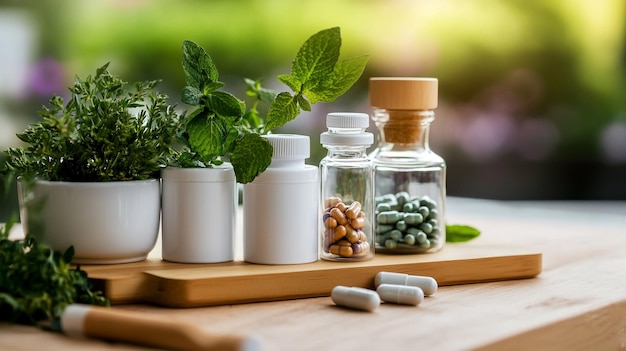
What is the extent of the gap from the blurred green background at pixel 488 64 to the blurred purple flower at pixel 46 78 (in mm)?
254

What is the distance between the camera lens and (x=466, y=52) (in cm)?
280

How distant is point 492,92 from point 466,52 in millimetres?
148

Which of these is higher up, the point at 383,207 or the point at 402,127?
the point at 402,127

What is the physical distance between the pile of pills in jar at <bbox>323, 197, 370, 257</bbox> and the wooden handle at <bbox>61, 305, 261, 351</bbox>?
35cm

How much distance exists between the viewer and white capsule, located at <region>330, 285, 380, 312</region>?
1000 millimetres

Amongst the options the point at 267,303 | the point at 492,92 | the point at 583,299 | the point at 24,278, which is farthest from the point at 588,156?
the point at 24,278

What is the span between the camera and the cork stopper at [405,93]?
1222 millimetres

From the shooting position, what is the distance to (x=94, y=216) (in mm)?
1052

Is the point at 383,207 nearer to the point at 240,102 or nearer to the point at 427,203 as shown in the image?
the point at 427,203

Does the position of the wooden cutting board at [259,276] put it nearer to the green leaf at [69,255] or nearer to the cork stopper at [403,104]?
the green leaf at [69,255]

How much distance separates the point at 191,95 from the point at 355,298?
1.06ft

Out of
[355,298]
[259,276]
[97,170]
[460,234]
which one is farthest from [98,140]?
[460,234]

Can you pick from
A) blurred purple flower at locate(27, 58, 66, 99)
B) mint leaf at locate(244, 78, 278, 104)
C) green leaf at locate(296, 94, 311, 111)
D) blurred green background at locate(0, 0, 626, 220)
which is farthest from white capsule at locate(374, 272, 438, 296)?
blurred purple flower at locate(27, 58, 66, 99)

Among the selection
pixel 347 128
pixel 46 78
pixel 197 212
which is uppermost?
pixel 46 78
